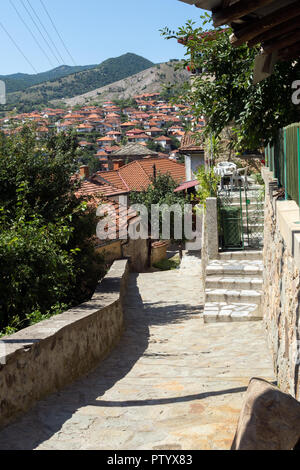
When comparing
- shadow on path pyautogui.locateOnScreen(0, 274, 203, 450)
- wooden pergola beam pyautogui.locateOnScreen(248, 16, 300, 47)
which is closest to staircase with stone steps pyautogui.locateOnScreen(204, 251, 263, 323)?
shadow on path pyautogui.locateOnScreen(0, 274, 203, 450)

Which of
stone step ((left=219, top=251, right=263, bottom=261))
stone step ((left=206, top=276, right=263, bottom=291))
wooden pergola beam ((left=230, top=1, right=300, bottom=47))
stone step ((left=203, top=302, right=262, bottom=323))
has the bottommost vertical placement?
stone step ((left=203, top=302, right=262, bottom=323))

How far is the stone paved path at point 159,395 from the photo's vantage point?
4.09m

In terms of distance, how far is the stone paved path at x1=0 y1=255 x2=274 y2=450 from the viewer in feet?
13.4

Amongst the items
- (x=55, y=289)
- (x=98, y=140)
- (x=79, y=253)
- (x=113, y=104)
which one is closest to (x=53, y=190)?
(x=79, y=253)

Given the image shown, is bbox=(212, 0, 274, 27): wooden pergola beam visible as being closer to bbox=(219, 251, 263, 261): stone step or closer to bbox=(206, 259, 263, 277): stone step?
bbox=(206, 259, 263, 277): stone step

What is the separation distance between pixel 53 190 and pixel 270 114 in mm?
4190

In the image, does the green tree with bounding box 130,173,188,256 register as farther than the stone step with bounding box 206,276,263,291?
Yes

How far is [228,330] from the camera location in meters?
8.80

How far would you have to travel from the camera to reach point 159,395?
5359mm

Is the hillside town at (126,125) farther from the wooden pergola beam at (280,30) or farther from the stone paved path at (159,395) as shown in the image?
the wooden pergola beam at (280,30)

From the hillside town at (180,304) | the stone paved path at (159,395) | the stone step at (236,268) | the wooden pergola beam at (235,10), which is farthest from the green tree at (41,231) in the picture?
the wooden pergola beam at (235,10)

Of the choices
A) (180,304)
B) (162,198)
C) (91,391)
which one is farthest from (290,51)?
Answer: (162,198)

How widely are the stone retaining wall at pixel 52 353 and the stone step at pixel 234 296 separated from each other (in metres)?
2.57
